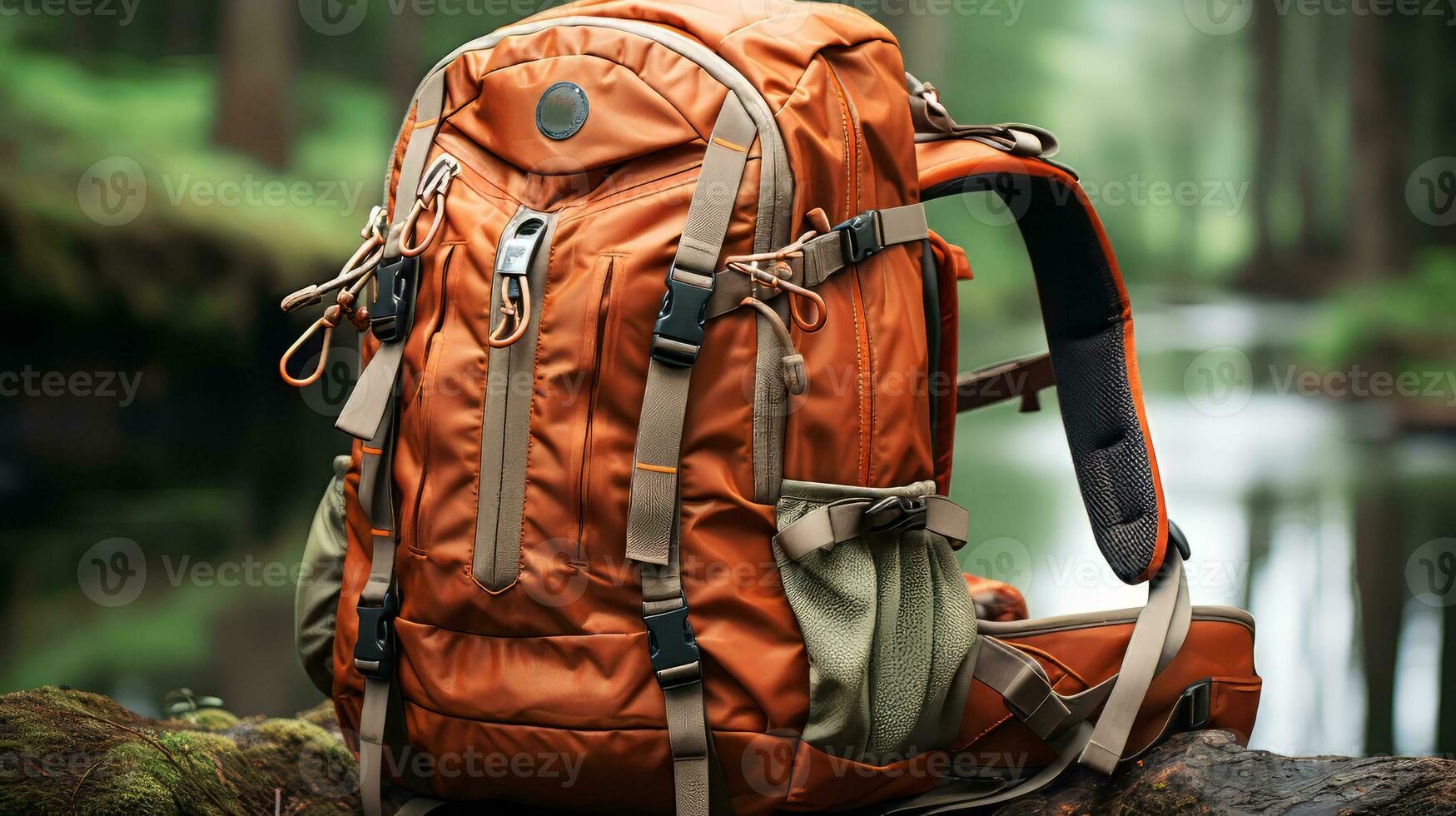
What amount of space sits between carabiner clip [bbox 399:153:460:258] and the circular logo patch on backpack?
100 mm

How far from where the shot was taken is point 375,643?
94cm

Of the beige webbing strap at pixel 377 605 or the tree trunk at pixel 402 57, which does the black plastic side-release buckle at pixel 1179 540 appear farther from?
the tree trunk at pixel 402 57

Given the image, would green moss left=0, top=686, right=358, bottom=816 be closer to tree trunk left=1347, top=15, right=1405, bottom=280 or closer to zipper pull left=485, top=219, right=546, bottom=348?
zipper pull left=485, top=219, right=546, bottom=348

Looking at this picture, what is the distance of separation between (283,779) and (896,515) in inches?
27.0

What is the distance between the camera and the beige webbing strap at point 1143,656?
3.07 feet

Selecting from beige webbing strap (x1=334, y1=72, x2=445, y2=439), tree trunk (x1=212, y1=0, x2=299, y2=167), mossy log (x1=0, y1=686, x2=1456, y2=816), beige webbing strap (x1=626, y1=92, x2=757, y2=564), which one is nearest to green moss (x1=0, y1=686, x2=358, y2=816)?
mossy log (x1=0, y1=686, x2=1456, y2=816)

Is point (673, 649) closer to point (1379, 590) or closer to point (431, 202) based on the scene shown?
point (431, 202)

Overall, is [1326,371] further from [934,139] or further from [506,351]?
[506,351]

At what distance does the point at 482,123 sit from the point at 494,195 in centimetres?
7

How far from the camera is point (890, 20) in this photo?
151 inches

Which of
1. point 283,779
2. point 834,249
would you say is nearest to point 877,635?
point 834,249

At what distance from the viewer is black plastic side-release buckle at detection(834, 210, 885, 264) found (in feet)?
2.91

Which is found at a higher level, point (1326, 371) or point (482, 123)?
point (482, 123)

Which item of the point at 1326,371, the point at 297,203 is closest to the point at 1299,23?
the point at 1326,371
